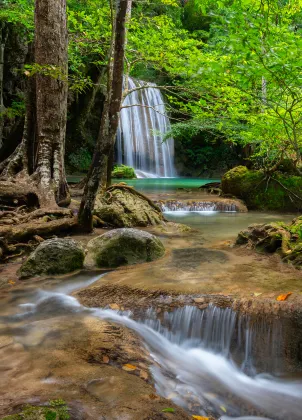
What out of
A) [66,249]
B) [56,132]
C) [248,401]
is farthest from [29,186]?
[248,401]

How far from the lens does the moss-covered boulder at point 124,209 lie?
7926 mm

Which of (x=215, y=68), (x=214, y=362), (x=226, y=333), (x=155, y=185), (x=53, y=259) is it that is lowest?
(x=214, y=362)

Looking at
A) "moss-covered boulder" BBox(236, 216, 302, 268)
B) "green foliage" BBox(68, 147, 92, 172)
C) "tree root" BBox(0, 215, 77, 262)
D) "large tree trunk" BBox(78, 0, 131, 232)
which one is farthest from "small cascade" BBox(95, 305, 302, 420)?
"green foliage" BBox(68, 147, 92, 172)

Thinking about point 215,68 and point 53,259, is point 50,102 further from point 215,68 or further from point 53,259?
point 215,68

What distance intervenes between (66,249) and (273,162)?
10.3m

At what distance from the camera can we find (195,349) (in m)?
3.63

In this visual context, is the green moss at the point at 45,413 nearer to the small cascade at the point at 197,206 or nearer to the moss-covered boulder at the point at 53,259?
the moss-covered boulder at the point at 53,259

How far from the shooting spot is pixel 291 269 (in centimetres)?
486

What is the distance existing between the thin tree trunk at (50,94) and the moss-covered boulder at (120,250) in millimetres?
2611

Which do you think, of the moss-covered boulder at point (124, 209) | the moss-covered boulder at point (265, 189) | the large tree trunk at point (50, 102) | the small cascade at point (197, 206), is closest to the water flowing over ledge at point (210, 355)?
the moss-covered boulder at point (124, 209)

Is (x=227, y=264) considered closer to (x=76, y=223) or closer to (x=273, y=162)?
(x=76, y=223)

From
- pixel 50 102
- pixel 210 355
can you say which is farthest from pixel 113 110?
pixel 210 355

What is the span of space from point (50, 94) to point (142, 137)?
17.3 m

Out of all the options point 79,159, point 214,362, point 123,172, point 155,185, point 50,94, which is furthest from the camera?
point 79,159
